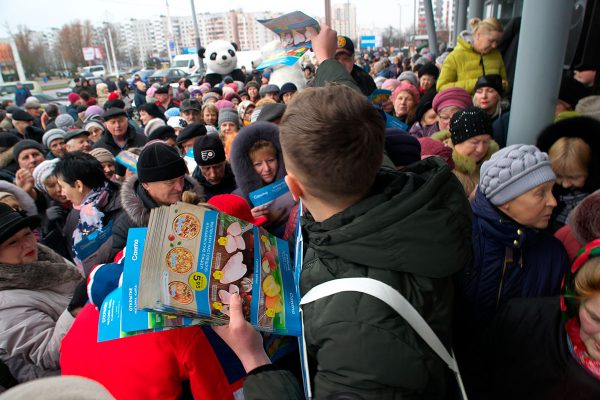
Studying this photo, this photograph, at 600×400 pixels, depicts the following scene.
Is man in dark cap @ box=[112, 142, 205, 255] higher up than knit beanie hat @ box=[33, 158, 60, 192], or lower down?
higher up

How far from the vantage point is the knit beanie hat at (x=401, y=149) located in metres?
2.15

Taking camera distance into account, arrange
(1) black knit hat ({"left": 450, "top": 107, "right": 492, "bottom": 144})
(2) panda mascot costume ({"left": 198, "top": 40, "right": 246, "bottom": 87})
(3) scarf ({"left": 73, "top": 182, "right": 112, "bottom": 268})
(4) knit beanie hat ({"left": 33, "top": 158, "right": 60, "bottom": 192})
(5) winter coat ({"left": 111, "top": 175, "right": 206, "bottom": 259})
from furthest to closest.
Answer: (2) panda mascot costume ({"left": 198, "top": 40, "right": 246, "bottom": 87}), (4) knit beanie hat ({"left": 33, "top": 158, "right": 60, "bottom": 192}), (3) scarf ({"left": 73, "top": 182, "right": 112, "bottom": 268}), (1) black knit hat ({"left": 450, "top": 107, "right": 492, "bottom": 144}), (5) winter coat ({"left": 111, "top": 175, "right": 206, "bottom": 259})

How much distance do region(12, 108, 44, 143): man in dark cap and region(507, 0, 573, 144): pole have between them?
7.73 metres

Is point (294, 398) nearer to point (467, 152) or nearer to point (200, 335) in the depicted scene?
point (200, 335)

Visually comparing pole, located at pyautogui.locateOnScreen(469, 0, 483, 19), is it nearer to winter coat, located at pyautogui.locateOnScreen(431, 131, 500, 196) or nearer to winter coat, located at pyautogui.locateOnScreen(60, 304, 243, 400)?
winter coat, located at pyautogui.locateOnScreen(431, 131, 500, 196)

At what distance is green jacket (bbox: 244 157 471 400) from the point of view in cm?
90

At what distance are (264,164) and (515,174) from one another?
1.49 metres

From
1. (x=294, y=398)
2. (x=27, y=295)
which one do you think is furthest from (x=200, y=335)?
(x=27, y=295)

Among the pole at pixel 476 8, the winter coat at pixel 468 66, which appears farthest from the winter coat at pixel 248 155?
the pole at pixel 476 8

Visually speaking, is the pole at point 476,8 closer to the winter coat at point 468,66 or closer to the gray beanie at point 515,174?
the winter coat at point 468,66

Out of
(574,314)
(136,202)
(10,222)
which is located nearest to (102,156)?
(136,202)

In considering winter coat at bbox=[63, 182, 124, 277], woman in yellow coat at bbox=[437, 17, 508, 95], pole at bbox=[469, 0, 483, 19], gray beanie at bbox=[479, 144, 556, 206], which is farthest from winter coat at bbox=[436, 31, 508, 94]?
pole at bbox=[469, 0, 483, 19]

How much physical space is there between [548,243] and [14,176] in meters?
5.22

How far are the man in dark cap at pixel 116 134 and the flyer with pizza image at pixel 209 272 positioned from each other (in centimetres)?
487
